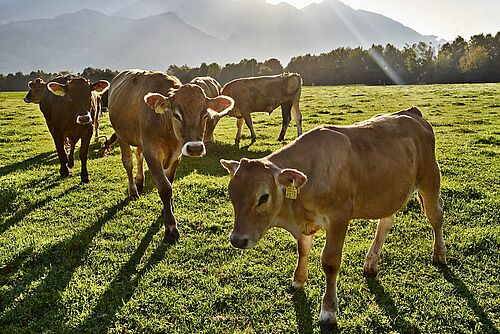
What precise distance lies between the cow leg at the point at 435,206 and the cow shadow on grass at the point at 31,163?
31.8 ft

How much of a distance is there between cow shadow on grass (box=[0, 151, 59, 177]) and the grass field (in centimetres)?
183

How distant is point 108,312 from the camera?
4496 mm

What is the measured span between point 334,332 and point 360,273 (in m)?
1.21

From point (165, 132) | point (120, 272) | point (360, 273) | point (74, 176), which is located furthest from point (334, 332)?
point (74, 176)

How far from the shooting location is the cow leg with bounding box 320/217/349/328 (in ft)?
13.1

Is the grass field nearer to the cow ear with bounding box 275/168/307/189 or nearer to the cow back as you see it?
the cow back

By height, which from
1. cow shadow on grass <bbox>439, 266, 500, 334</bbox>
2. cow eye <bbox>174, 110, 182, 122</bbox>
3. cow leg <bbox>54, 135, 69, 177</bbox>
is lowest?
cow shadow on grass <bbox>439, 266, 500, 334</bbox>

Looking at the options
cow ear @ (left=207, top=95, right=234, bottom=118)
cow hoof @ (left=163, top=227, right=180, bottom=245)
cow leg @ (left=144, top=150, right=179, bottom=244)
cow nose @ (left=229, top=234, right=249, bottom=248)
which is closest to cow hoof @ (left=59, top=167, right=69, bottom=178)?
cow leg @ (left=144, top=150, right=179, bottom=244)

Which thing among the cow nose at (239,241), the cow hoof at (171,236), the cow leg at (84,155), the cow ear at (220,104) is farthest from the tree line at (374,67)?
the cow nose at (239,241)

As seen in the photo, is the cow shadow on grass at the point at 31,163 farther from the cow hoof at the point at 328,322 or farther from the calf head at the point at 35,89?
the cow hoof at the point at 328,322

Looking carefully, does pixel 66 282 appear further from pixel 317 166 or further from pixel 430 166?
pixel 430 166

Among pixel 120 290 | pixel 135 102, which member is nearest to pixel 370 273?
pixel 120 290

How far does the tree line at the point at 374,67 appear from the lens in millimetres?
69750

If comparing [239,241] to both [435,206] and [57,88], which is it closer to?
[435,206]
